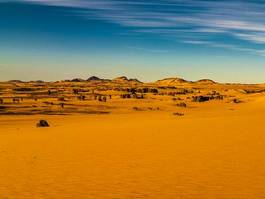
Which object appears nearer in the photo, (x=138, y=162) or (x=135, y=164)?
(x=135, y=164)

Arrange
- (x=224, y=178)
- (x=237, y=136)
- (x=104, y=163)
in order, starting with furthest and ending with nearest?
(x=237, y=136) → (x=104, y=163) → (x=224, y=178)

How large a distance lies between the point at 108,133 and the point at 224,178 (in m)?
14.0

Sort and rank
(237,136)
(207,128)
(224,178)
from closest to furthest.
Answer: (224,178) < (237,136) < (207,128)

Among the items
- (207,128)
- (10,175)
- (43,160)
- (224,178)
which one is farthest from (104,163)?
(207,128)

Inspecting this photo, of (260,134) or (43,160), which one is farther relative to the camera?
(260,134)

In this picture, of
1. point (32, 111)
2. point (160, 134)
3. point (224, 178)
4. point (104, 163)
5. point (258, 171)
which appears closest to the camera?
point (224, 178)

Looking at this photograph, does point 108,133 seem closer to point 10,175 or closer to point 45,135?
point 45,135

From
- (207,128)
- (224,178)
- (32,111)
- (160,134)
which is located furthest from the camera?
(32,111)

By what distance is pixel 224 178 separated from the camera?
1425 cm

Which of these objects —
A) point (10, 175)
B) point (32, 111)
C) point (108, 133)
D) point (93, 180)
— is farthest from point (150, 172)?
point (32, 111)

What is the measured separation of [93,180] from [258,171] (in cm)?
517

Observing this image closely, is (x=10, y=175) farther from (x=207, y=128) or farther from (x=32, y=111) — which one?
(x=32, y=111)

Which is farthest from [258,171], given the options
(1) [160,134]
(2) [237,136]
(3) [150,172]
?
(1) [160,134]

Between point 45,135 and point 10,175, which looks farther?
point 45,135
